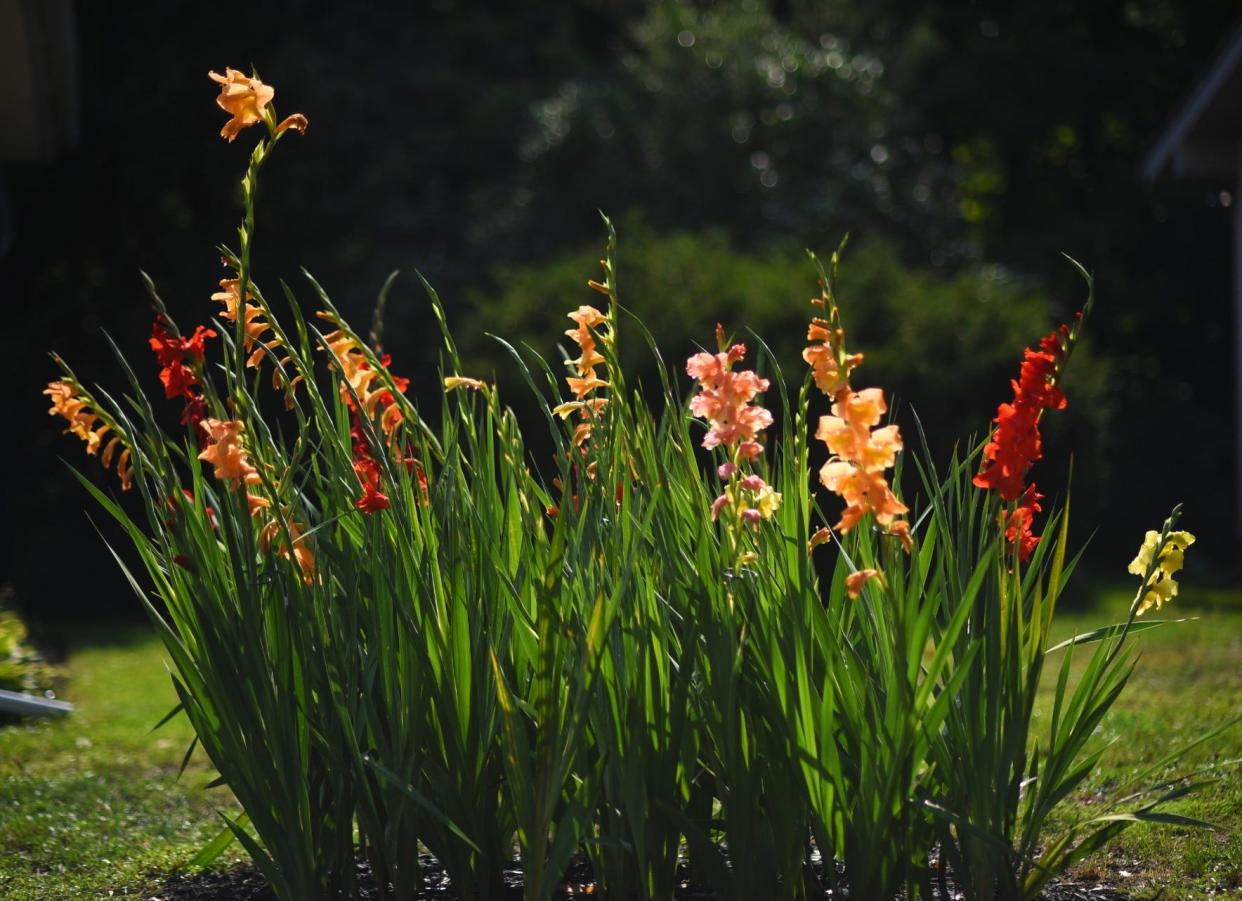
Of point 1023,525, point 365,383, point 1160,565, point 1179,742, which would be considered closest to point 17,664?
point 365,383

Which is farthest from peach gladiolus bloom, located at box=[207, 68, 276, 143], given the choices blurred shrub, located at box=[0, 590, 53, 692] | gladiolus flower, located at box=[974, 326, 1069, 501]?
blurred shrub, located at box=[0, 590, 53, 692]

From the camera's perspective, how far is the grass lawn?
11.4ft

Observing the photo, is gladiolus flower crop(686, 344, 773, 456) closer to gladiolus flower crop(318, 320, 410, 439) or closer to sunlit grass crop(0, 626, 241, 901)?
gladiolus flower crop(318, 320, 410, 439)

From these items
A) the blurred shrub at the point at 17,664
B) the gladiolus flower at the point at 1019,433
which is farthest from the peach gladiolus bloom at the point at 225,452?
the blurred shrub at the point at 17,664

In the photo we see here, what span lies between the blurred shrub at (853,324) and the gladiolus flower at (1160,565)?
6.23 m

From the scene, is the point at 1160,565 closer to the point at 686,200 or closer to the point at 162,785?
the point at 162,785

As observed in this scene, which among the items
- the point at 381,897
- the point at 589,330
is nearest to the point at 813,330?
the point at 589,330

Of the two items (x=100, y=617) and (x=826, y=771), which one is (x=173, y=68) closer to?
(x=100, y=617)

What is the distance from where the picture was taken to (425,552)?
268 centimetres

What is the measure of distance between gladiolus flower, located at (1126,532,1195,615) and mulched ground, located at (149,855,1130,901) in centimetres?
66

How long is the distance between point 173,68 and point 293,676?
31.0 feet

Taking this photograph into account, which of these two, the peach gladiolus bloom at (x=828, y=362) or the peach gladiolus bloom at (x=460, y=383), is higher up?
the peach gladiolus bloom at (x=460, y=383)

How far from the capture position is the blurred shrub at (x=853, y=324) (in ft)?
31.0

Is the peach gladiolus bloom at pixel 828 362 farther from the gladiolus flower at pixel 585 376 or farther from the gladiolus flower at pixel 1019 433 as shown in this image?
the gladiolus flower at pixel 585 376
